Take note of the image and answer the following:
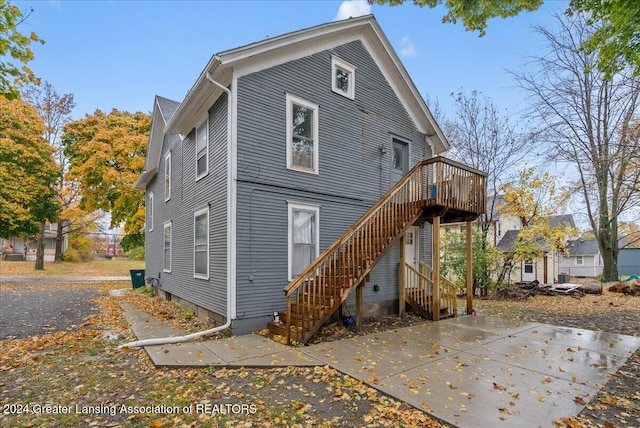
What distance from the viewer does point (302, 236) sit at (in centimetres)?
849

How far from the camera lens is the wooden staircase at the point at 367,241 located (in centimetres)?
680

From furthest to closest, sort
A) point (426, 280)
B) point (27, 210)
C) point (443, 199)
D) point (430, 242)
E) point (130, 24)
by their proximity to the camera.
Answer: point (27, 210), point (130, 24), point (430, 242), point (426, 280), point (443, 199)

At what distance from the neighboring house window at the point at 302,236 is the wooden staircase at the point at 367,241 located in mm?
457

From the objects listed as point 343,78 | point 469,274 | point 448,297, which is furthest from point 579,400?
point 343,78

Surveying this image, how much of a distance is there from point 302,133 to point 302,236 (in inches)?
104

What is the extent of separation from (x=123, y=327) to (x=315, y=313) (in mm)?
5008


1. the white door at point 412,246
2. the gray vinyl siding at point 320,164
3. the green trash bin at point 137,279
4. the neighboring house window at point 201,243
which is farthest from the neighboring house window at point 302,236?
the green trash bin at point 137,279

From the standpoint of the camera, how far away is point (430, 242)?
39.0 feet

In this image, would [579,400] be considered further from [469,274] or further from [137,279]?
[137,279]

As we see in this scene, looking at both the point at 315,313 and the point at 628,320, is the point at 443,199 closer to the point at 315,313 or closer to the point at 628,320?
the point at 315,313

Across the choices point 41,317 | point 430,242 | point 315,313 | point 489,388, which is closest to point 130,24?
point 41,317

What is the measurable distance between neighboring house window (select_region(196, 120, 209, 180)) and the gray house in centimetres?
4

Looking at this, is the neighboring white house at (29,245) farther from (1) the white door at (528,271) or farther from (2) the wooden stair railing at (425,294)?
(1) the white door at (528,271)

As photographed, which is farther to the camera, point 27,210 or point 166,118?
point 27,210
